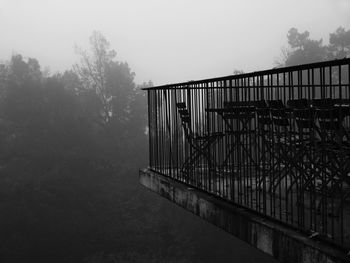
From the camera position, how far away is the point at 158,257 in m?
28.7

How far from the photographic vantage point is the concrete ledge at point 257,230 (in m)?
3.54

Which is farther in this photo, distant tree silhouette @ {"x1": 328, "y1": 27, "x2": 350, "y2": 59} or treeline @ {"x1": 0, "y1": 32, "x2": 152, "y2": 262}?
distant tree silhouette @ {"x1": 328, "y1": 27, "x2": 350, "y2": 59}

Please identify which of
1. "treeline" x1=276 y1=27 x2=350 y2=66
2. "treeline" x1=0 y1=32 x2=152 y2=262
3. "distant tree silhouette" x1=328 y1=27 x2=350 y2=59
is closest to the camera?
"treeline" x1=0 y1=32 x2=152 y2=262

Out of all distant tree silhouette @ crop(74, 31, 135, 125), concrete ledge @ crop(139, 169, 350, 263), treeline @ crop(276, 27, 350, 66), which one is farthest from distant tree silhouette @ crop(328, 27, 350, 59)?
concrete ledge @ crop(139, 169, 350, 263)

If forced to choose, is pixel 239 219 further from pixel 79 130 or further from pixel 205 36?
pixel 205 36

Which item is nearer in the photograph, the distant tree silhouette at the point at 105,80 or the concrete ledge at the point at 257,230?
the concrete ledge at the point at 257,230

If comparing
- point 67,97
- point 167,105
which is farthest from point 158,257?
point 167,105

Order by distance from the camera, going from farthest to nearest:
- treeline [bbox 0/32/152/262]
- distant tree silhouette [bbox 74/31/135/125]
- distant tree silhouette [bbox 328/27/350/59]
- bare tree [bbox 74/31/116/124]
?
bare tree [bbox 74/31/116/124] → distant tree silhouette [bbox 74/31/135/125] → distant tree silhouette [bbox 328/27/350/59] → treeline [bbox 0/32/152/262]

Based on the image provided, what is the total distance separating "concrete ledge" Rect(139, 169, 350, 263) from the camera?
3.54 m

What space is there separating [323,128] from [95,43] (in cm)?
3743

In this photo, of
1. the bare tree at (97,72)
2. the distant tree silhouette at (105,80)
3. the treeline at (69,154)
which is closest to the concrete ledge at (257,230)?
the treeline at (69,154)

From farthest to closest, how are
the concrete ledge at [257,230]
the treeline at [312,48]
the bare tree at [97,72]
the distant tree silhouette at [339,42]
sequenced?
the bare tree at [97,72] < the distant tree silhouette at [339,42] < the treeline at [312,48] < the concrete ledge at [257,230]

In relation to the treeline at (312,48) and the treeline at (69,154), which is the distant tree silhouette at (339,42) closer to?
the treeline at (312,48)

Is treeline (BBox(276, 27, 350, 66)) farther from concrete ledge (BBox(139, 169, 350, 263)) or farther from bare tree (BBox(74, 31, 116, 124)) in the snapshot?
concrete ledge (BBox(139, 169, 350, 263))
